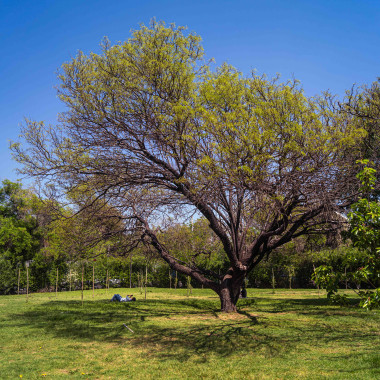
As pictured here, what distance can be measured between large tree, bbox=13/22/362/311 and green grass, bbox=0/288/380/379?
125 inches

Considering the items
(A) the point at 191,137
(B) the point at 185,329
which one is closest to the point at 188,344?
(B) the point at 185,329

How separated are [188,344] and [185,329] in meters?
1.82

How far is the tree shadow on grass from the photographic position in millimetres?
7465

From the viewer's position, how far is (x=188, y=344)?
777 centimetres

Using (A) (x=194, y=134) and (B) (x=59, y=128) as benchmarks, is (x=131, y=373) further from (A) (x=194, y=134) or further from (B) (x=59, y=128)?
(B) (x=59, y=128)

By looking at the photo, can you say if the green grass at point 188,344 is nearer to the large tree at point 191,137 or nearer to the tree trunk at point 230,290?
the tree trunk at point 230,290

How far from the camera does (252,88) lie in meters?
10.8

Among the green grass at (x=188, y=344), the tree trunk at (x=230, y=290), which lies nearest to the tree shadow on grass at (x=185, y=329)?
the green grass at (x=188, y=344)

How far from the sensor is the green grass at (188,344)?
5.70m

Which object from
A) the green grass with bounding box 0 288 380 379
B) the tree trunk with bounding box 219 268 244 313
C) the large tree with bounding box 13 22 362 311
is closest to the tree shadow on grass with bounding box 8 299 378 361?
the green grass with bounding box 0 288 380 379

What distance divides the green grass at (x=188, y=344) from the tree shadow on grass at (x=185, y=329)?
23mm

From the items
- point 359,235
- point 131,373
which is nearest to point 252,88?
point 359,235

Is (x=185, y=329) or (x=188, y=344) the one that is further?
(x=185, y=329)

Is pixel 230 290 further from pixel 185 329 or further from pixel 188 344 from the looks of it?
pixel 188 344
